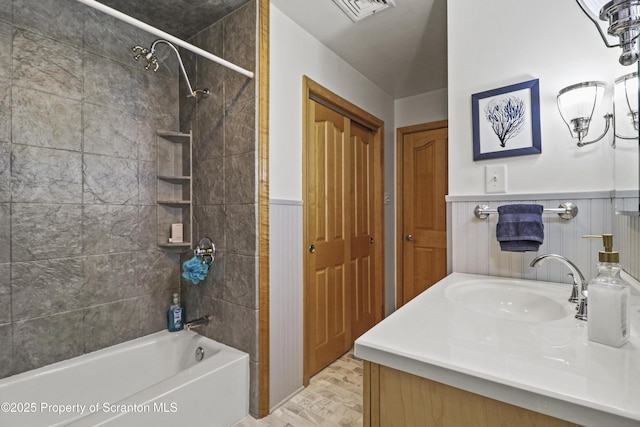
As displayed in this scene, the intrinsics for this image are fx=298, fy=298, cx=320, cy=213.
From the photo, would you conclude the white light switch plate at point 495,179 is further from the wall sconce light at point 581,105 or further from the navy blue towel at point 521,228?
the wall sconce light at point 581,105

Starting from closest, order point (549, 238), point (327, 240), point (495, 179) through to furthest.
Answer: point (549, 238), point (495, 179), point (327, 240)

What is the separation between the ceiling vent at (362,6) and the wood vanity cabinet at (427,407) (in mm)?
1825

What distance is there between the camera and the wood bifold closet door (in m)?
2.05

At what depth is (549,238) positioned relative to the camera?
1228 mm

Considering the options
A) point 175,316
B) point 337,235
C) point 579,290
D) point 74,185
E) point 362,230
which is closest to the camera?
point 579,290

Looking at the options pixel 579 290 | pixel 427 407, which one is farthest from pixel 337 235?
pixel 427 407

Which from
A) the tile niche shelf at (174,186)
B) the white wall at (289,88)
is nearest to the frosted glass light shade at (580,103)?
the white wall at (289,88)

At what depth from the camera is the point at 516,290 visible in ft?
3.69

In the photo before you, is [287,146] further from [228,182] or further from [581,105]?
[581,105]

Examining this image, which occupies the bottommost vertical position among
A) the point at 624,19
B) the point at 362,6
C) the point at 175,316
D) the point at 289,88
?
the point at 175,316

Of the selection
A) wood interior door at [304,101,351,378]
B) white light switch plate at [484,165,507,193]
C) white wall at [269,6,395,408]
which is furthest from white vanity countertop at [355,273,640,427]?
wood interior door at [304,101,351,378]

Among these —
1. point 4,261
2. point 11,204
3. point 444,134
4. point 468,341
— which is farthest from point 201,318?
point 444,134

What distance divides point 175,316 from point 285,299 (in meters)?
0.80

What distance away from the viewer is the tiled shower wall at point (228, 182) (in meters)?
1.66
